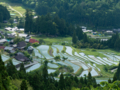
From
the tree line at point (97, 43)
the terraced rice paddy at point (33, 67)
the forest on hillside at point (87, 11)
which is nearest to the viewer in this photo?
the terraced rice paddy at point (33, 67)

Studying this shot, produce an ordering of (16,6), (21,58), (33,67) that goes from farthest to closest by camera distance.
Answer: (16,6), (21,58), (33,67)

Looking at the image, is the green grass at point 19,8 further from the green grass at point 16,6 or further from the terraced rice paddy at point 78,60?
the terraced rice paddy at point 78,60

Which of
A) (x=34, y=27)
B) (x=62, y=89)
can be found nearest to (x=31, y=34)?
(x=34, y=27)

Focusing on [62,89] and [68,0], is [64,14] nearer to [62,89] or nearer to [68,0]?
[68,0]

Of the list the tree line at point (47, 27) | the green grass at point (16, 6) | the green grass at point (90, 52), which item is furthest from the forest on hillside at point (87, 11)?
the green grass at point (90, 52)

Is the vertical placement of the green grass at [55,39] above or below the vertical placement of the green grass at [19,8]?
below

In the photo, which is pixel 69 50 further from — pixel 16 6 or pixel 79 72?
pixel 16 6

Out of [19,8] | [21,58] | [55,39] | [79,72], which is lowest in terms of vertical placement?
[55,39]

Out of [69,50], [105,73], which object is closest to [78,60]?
[105,73]
